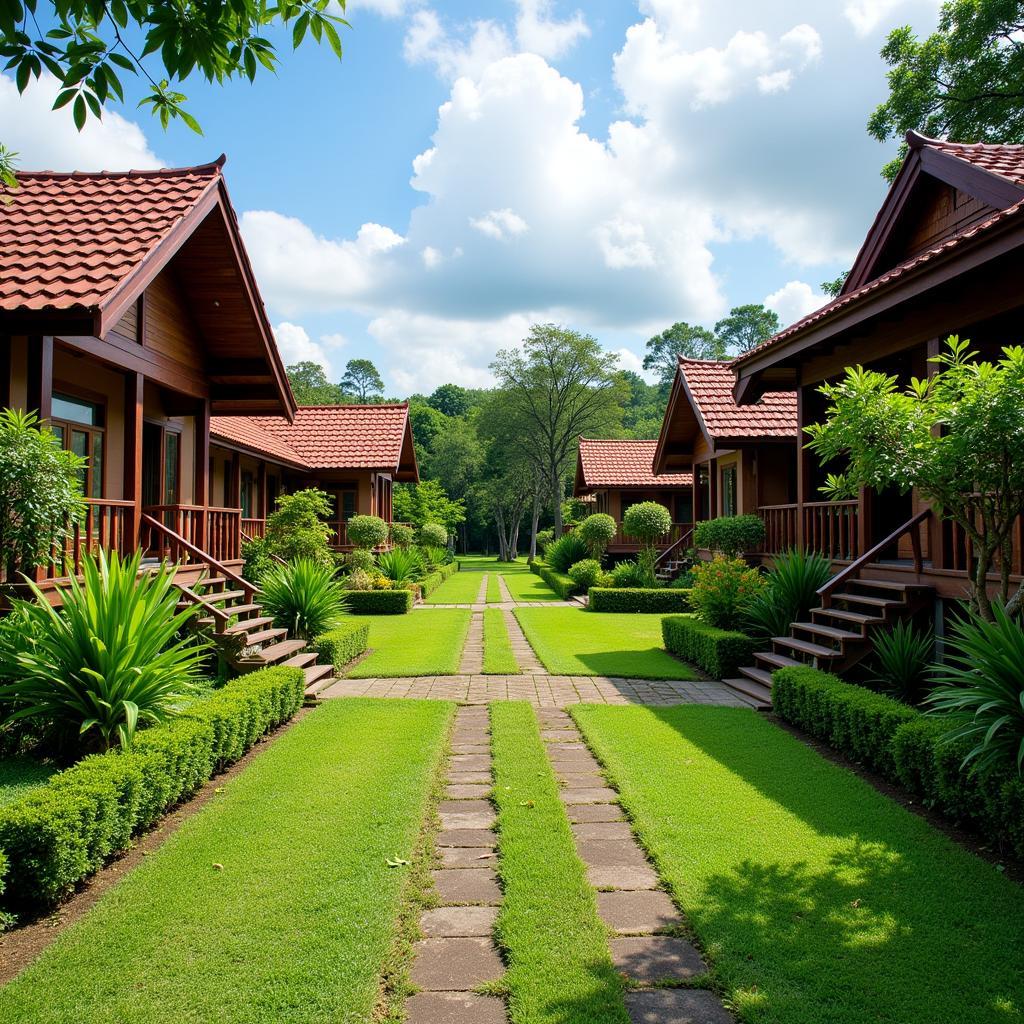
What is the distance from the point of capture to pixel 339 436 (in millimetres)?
24281

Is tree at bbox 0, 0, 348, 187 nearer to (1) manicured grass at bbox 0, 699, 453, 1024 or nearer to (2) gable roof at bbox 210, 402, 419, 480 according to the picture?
(1) manicured grass at bbox 0, 699, 453, 1024

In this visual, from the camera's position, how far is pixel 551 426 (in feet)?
147

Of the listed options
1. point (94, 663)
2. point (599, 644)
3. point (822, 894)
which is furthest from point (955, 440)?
point (599, 644)

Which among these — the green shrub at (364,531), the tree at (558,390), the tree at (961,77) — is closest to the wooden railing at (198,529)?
the green shrub at (364,531)

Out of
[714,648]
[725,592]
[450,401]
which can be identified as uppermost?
[450,401]

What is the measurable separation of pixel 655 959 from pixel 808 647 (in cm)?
567

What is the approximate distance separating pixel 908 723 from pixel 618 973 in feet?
10.8

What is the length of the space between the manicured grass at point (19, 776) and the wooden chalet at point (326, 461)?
44.3 feet

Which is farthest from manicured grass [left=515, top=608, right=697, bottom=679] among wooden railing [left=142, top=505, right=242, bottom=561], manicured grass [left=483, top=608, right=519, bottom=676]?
wooden railing [left=142, top=505, right=242, bottom=561]

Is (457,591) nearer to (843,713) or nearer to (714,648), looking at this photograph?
(714,648)

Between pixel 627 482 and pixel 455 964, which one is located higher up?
pixel 627 482

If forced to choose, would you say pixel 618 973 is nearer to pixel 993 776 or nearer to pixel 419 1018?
pixel 419 1018

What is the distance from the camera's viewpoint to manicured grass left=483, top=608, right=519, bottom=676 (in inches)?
401

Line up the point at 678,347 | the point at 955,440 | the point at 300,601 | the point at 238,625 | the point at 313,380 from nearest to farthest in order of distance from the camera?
1. the point at 955,440
2. the point at 238,625
3. the point at 300,601
4. the point at 313,380
5. the point at 678,347
